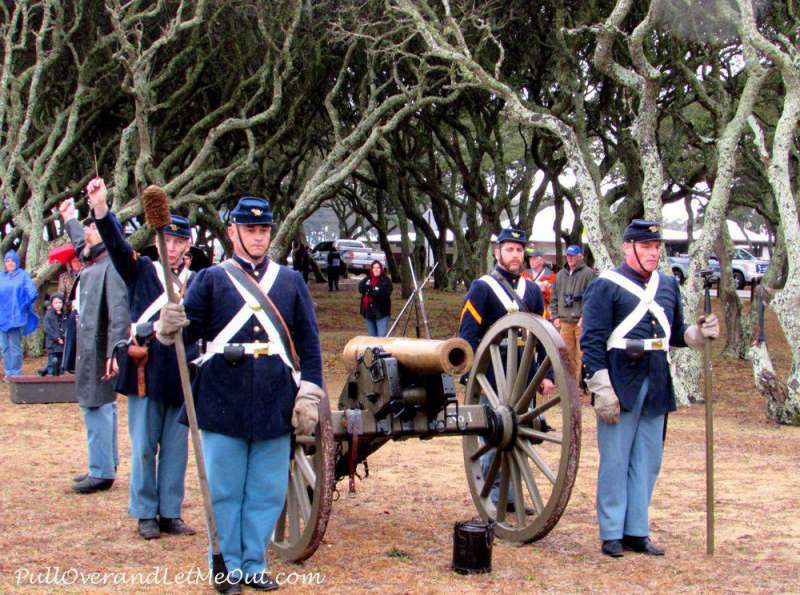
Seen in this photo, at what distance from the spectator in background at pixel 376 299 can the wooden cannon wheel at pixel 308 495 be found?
1170 centimetres

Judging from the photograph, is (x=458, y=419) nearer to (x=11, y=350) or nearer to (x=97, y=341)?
(x=97, y=341)

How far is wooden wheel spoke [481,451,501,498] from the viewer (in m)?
6.25

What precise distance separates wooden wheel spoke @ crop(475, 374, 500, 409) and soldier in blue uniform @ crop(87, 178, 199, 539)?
5.43ft

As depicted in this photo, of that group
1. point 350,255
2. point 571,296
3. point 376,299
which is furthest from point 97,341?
point 350,255

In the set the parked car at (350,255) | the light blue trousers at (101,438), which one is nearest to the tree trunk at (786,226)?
the light blue trousers at (101,438)

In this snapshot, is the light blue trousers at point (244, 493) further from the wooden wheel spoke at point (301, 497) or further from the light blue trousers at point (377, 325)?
the light blue trousers at point (377, 325)

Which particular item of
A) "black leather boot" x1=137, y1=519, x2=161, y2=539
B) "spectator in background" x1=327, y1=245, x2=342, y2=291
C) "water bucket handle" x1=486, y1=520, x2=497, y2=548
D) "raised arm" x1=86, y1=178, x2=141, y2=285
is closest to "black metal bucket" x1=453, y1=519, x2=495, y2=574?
"water bucket handle" x1=486, y1=520, x2=497, y2=548

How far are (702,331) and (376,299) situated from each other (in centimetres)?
1192

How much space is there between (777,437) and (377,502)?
17.0ft

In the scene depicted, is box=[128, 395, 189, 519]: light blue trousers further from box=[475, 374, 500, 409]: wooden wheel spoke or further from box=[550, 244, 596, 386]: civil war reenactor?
box=[550, 244, 596, 386]: civil war reenactor

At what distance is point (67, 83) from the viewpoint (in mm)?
20812

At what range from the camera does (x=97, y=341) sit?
281 inches

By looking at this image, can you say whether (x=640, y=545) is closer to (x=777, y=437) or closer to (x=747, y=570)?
(x=747, y=570)

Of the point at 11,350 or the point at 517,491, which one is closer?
the point at 517,491
